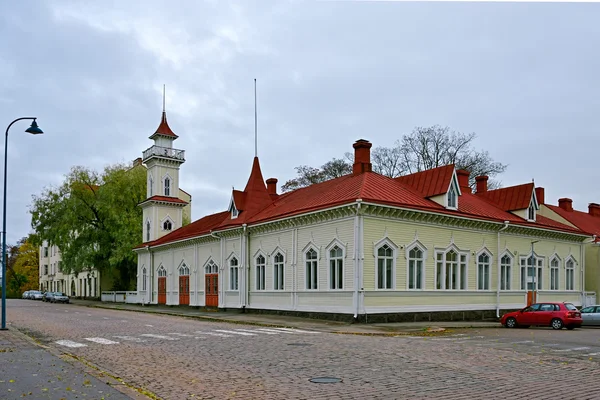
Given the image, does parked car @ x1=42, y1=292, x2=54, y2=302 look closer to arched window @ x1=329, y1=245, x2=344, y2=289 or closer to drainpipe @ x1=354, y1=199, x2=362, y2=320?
arched window @ x1=329, y1=245, x2=344, y2=289

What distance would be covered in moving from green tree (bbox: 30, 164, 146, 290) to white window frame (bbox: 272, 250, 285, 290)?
2673cm

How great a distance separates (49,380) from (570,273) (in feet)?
120

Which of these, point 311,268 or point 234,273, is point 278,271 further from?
point 234,273

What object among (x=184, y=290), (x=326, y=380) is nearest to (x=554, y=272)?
(x=184, y=290)

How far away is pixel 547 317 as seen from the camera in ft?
86.2

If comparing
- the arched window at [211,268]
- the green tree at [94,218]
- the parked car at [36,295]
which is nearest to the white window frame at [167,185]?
the green tree at [94,218]

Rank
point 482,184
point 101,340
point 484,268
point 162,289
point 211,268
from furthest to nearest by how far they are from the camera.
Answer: point 162,289 < point 482,184 < point 211,268 < point 484,268 < point 101,340

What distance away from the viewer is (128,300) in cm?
5359

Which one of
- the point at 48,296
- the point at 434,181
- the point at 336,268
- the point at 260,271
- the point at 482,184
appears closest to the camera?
the point at 336,268

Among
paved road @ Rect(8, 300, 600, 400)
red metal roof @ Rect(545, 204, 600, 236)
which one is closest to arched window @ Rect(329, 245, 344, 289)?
paved road @ Rect(8, 300, 600, 400)

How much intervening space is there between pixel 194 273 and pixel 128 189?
19.6m

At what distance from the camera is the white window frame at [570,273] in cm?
3881

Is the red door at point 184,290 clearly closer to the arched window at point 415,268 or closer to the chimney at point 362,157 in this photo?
the chimney at point 362,157

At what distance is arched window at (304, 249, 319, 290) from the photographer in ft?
95.7
